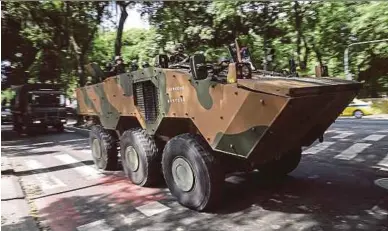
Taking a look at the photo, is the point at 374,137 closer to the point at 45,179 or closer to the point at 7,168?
the point at 45,179

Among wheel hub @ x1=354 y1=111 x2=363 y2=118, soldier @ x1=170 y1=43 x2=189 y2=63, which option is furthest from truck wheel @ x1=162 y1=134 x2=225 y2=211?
wheel hub @ x1=354 y1=111 x2=363 y2=118

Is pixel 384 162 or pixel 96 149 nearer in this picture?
pixel 384 162

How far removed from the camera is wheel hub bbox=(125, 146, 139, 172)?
22.0 ft

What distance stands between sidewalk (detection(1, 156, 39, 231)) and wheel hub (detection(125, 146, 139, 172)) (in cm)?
166

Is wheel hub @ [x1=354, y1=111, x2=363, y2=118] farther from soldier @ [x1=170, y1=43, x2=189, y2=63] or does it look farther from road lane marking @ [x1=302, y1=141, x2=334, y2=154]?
soldier @ [x1=170, y1=43, x2=189, y2=63]

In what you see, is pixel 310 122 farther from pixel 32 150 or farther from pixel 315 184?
pixel 32 150

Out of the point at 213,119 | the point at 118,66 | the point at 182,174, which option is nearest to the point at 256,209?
the point at 182,174

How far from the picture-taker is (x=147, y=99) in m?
6.38

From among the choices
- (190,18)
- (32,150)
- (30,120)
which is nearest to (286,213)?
(32,150)

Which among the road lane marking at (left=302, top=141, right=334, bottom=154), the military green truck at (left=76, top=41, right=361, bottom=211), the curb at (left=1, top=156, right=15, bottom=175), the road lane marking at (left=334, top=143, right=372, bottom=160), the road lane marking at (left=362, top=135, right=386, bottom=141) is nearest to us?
the military green truck at (left=76, top=41, right=361, bottom=211)

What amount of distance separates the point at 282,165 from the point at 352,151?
10.9ft

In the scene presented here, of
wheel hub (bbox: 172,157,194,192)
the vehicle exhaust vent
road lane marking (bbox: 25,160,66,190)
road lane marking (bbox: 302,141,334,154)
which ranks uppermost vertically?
the vehicle exhaust vent

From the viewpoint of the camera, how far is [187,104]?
5.34m

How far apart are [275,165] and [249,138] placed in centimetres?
239
